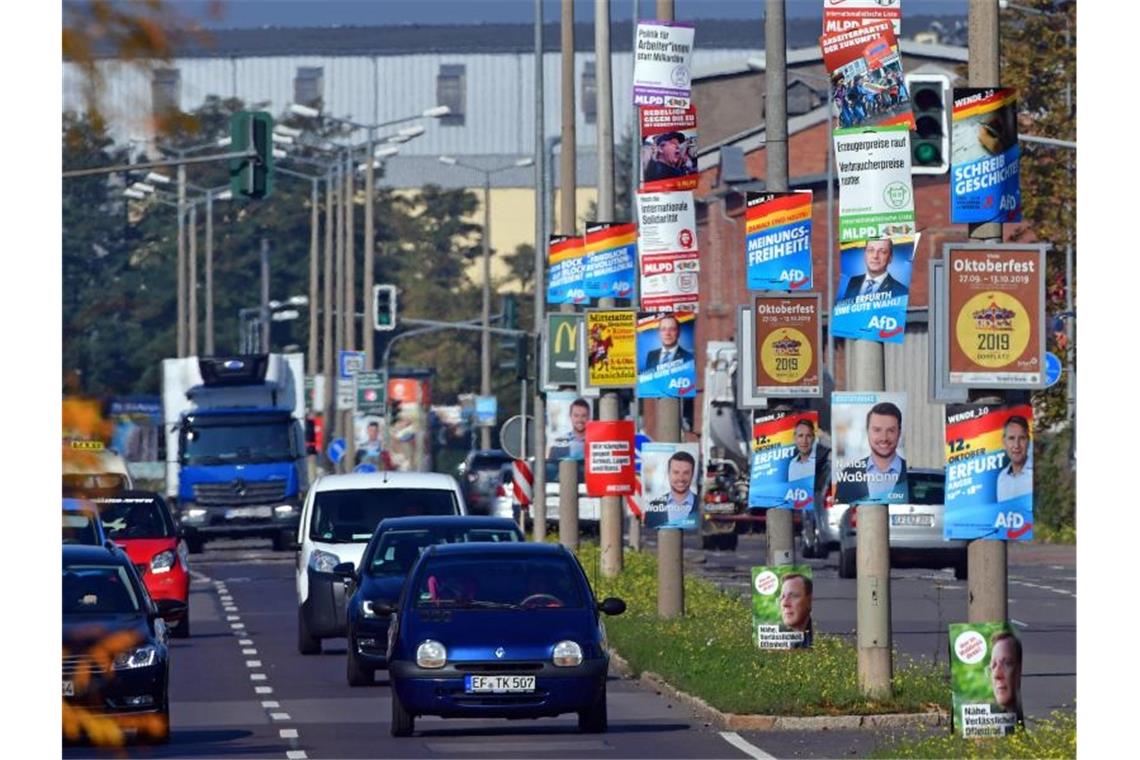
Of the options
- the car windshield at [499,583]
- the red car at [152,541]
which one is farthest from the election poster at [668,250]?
the car windshield at [499,583]

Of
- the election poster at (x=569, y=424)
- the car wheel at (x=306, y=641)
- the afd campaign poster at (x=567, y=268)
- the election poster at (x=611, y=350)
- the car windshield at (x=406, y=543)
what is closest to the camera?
the car windshield at (x=406, y=543)

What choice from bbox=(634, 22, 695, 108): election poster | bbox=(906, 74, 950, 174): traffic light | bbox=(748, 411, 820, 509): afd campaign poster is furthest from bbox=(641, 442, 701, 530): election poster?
bbox=(906, 74, 950, 174): traffic light

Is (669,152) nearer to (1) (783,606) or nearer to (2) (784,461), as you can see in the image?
(2) (784,461)

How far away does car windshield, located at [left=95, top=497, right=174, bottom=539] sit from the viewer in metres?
31.5

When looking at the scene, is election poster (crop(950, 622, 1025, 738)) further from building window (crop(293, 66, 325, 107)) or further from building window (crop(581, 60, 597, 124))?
building window (crop(581, 60, 597, 124))

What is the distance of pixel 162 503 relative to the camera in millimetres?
32281

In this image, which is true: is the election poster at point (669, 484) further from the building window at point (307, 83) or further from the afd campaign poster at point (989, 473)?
the building window at point (307, 83)

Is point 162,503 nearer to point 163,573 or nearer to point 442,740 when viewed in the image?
point 163,573

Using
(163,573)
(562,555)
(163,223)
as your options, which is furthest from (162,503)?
(163,223)

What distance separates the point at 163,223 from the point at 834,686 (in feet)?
272

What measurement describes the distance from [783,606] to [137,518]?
11.5 meters

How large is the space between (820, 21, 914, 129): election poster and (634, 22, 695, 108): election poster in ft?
25.3

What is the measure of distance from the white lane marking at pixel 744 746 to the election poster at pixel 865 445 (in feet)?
5.87

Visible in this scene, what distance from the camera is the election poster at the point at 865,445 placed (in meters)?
18.5
